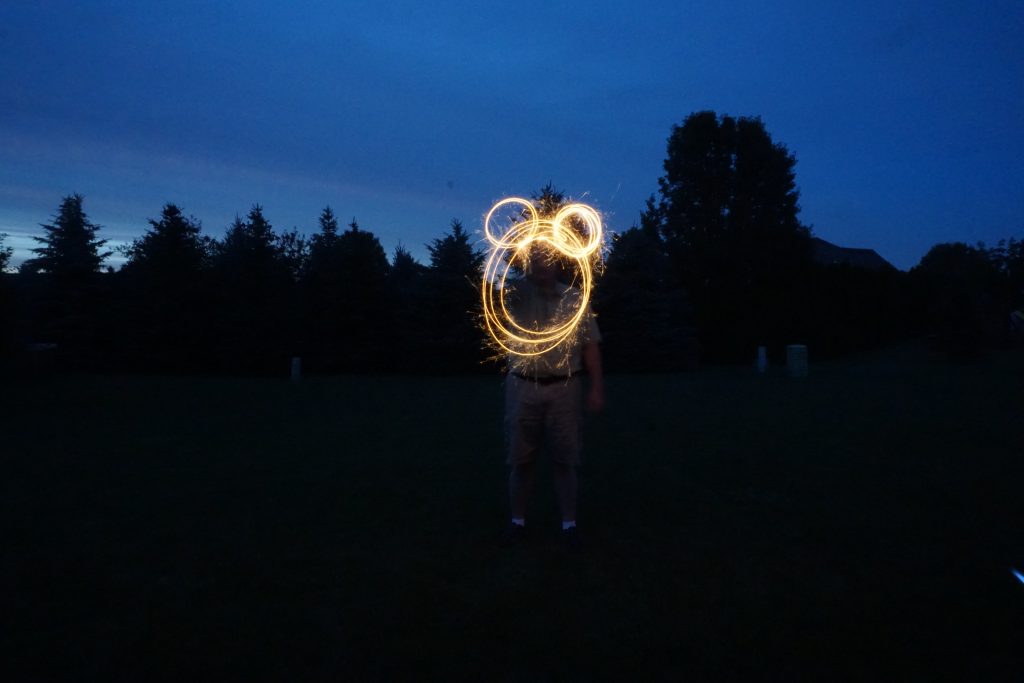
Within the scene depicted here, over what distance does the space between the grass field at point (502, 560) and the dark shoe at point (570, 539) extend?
5.5 inches

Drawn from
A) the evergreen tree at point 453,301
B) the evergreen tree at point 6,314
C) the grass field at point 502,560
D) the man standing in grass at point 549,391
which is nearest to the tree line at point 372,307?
the evergreen tree at point 453,301

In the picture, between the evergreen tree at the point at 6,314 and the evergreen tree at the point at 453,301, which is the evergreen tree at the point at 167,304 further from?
the evergreen tree at the point at 6,314

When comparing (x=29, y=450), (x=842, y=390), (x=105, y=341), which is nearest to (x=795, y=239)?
(x=842, y=390)

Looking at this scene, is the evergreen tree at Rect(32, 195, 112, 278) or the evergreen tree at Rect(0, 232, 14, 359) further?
the evergreen tree at Rect(32, 195, 112, 278)

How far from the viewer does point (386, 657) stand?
3.34 metres

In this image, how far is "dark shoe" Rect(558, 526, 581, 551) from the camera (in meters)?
4.89

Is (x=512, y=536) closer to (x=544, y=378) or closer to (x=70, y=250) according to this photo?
(x=544, y=378)

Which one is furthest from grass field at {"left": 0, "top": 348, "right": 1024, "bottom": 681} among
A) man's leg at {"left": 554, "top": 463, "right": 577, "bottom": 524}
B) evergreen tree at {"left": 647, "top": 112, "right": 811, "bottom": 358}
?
evergreen tree at {"left": 647, "top": 112, "right": 811, "bottom": 358}

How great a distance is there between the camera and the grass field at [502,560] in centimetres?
335

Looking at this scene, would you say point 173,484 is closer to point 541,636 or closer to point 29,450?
point 29,450

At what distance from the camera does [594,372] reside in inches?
195

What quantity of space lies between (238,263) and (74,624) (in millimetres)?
30044

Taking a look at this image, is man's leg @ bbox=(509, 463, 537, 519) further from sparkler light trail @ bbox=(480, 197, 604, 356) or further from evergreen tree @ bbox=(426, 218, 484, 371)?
evergreen tree @ bbox=(426, 218, 484, 371)

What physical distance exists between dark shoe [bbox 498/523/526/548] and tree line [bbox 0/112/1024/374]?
840 inches
